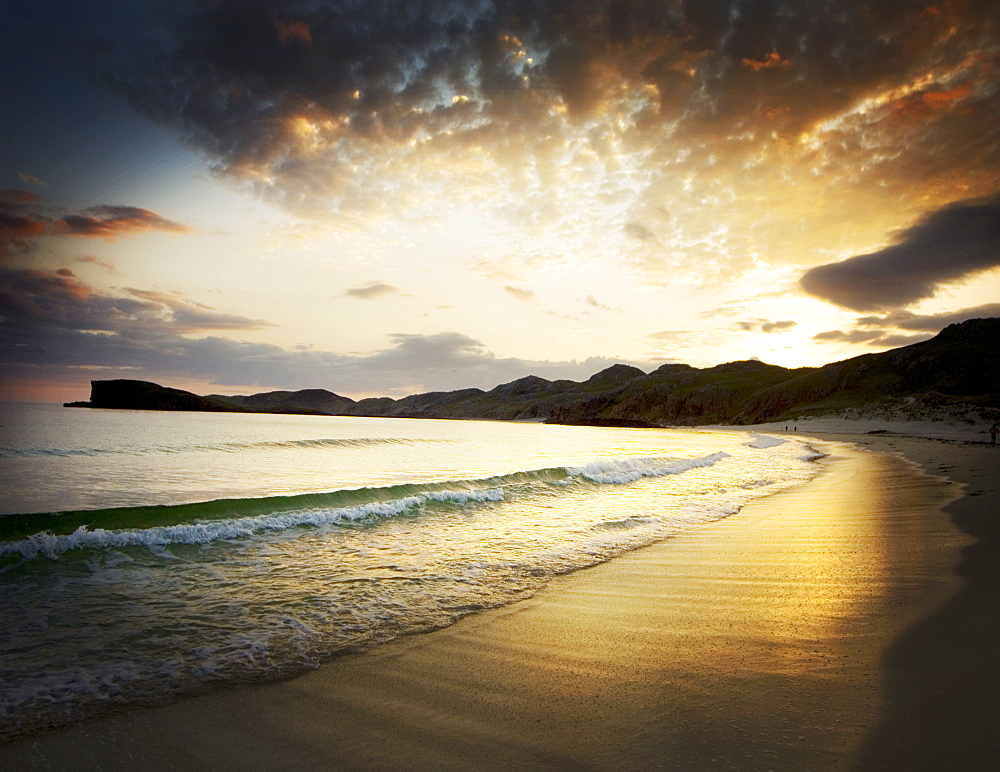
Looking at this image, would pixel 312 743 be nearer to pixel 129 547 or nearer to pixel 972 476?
pixel 129 547

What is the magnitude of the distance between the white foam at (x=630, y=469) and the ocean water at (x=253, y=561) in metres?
0.68

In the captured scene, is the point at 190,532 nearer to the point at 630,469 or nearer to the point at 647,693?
the point at 647,693

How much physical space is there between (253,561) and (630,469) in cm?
2226

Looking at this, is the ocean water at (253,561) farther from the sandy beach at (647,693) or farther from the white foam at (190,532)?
the sandy beach at (647,693)

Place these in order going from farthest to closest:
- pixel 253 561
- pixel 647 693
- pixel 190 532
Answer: pixel 190 532, pixel 253 561, pixel 647 693

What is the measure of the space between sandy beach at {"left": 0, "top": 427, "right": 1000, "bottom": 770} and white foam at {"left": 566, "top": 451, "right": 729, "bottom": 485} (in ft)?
53.9

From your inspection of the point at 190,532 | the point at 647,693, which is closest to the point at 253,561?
the point at 190,532

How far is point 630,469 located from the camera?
1121 inches

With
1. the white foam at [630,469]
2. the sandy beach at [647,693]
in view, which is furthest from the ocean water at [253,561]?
the sandy beach at [647,693]

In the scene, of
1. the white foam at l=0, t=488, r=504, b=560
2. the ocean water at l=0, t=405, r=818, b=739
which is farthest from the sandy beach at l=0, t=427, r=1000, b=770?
the white foam at l=0, t=488, r=504, b=560

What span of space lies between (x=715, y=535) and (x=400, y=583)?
8307 millimetres

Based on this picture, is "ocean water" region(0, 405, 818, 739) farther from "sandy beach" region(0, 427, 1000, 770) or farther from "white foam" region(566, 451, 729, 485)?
"sandy beach" region(0, 427, 1000, 770)

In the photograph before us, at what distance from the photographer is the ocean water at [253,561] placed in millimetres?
5820

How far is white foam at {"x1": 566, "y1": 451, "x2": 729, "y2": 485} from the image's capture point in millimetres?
25222
